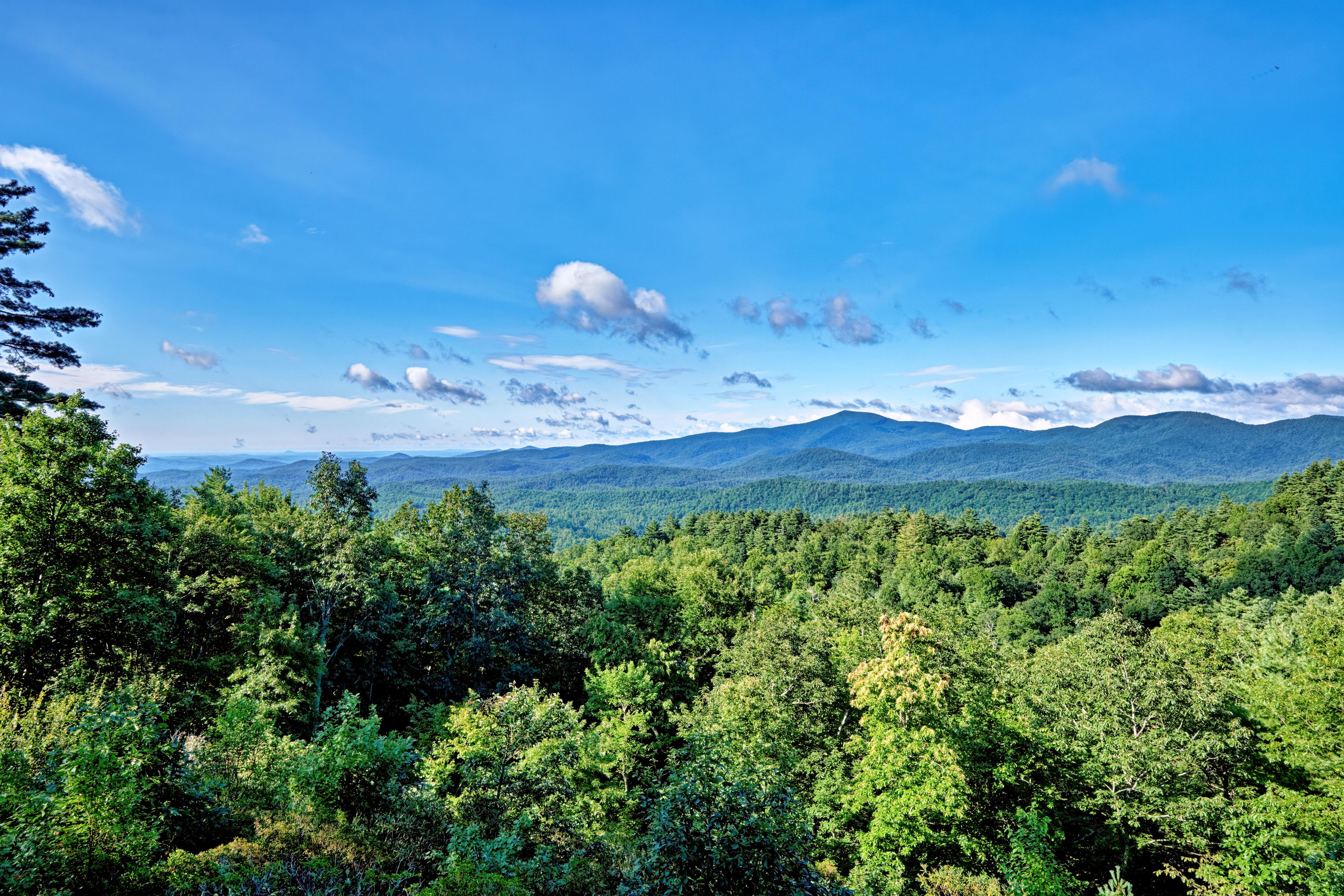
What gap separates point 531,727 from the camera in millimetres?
13523

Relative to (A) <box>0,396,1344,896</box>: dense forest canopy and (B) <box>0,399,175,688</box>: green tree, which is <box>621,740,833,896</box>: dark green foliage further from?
(B) <box>0,399,175,688</box>: green tree

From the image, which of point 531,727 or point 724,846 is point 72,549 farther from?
point 724,846

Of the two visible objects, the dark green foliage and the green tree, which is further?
the green tree

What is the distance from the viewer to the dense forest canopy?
7.95 metres

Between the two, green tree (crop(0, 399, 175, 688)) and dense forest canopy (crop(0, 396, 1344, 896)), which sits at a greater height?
green tree (crop(0, 399, 175, 688))

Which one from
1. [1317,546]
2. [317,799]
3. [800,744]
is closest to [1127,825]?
[800,744]

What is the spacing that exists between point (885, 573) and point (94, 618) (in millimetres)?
77491

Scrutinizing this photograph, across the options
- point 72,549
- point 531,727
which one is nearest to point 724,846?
point 531,727

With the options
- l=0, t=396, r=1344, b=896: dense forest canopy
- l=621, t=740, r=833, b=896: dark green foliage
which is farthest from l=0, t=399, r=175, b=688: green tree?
l=621, t=740, r=833, b=896: dark green foliage

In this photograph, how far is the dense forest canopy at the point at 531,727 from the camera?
26.1 ft

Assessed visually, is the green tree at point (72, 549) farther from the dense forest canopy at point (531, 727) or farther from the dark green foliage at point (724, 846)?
the dark green foliage at point (724, 846)

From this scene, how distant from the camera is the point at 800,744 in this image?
67.1ft

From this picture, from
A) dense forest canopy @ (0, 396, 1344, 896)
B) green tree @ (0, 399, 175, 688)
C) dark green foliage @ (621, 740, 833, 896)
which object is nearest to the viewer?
dark green foliage @ (621, 740, 833, 896)

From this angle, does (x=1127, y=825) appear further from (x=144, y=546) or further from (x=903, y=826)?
(x=144, y=546)
